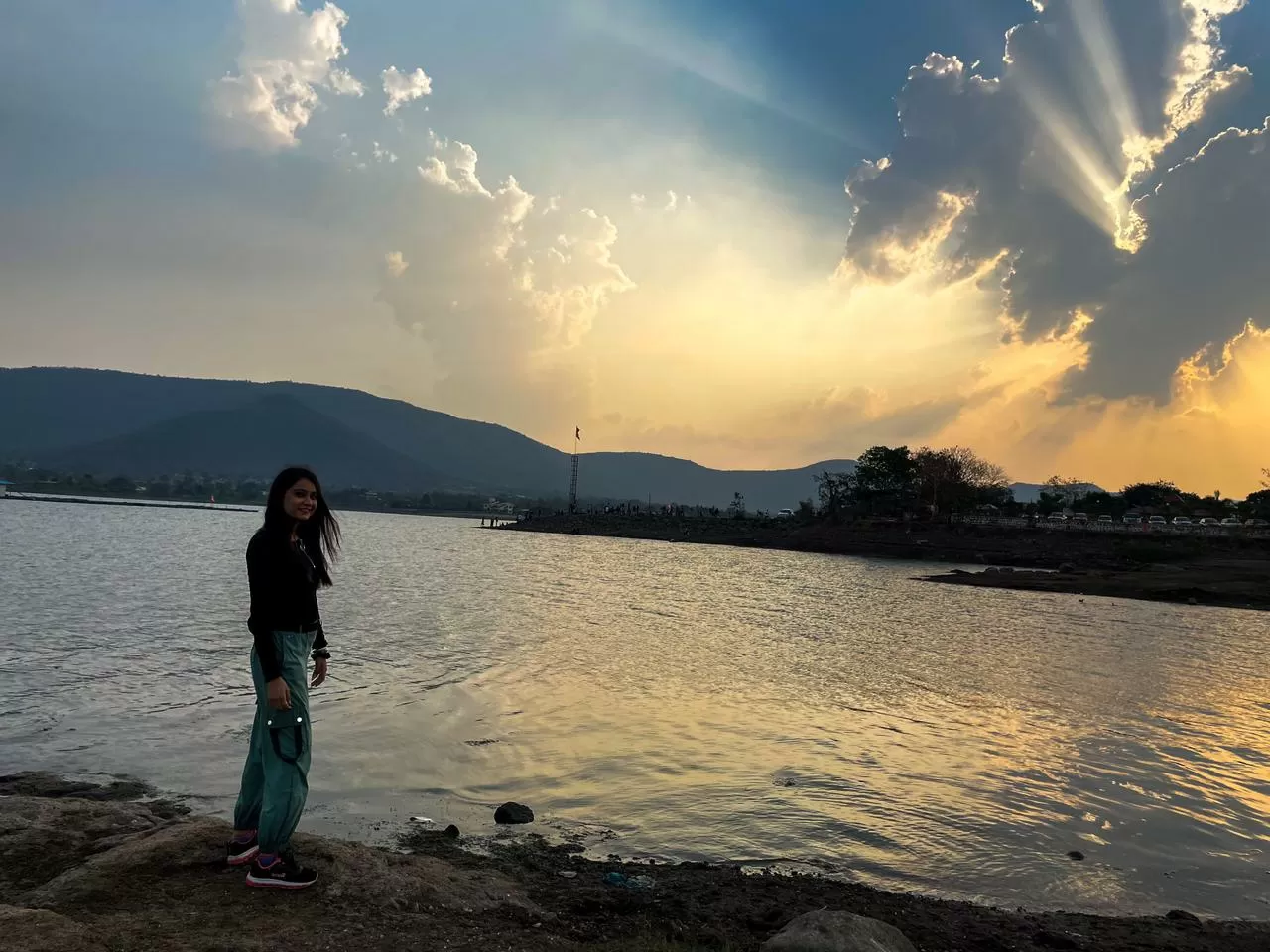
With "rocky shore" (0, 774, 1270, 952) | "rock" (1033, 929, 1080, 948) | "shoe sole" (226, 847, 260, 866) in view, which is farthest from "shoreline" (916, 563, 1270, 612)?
"shoe sole" (226, 847, 260, 866)

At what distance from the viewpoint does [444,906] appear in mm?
6055

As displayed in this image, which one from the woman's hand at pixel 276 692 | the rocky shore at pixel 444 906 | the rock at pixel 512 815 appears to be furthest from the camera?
the rock at pixel 512 815

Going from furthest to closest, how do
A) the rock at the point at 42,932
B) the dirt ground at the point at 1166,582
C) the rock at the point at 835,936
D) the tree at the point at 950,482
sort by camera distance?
the tree at the point at 950,482, the dirt ground at the point at 1166,582, the rock at the point at 835,936, the rock at the point at 42,932

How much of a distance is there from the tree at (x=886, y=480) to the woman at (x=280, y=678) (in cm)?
13475

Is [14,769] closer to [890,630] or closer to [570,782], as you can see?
[570,782]

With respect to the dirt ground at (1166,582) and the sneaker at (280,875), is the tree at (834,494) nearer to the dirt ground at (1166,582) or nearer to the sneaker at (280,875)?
the dirt ground at (1166,582)

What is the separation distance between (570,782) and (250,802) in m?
5.37

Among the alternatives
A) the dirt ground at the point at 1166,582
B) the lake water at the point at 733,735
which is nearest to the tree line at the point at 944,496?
the dirt ground at the point at 1166,582

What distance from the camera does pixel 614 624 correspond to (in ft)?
91.7

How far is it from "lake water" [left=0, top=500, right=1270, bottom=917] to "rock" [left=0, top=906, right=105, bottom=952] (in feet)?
13.3

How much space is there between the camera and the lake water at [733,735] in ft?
29.7

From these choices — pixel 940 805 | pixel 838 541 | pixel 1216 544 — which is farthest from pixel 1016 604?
pixel 838 541

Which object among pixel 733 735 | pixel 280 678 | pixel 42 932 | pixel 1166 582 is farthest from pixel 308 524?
pixel 1166 582

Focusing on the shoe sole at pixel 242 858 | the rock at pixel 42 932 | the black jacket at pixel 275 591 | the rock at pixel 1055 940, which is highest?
the black jacket at pixel 275 591
